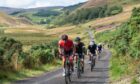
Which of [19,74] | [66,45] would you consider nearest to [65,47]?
[66,45]

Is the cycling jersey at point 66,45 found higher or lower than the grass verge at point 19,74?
higher

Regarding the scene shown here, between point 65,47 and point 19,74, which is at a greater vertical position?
point 65,47

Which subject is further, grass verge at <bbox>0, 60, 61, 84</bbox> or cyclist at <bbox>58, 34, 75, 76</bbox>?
grass verge at <bbox>0, 60, 61, 84</bbox>

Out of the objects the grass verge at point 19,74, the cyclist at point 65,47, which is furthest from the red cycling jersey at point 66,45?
the grass verge at point 19,74

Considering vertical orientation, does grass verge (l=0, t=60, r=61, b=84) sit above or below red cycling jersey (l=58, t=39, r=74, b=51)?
below

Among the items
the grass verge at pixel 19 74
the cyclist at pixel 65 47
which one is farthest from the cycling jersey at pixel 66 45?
the grass verge at pixel 19 74

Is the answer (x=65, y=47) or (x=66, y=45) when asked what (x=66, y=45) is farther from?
(x=65, y=47)

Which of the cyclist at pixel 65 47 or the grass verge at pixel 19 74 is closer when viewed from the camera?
the cyclist at pixel 65 47

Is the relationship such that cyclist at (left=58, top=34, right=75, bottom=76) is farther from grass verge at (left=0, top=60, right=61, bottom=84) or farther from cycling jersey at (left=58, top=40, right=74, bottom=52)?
grass verge at (left=0, top=60, right=61, bottom=84)

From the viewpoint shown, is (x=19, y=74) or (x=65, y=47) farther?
(x=19, y=74)

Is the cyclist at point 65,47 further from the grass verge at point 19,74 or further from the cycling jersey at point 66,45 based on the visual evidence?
the grass verge at point 19,74

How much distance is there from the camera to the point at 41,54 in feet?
132

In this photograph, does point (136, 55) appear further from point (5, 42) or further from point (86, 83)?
point (5, 42)

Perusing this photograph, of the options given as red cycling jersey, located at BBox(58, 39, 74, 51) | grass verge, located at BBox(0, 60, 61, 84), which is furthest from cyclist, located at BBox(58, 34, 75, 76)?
grass verge, located at BBox(0, 60, 61, 84)
